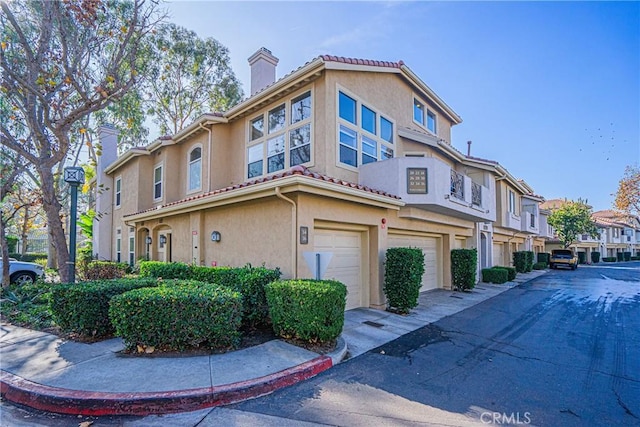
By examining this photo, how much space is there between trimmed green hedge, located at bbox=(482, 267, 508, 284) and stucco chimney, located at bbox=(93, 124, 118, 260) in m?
20.6

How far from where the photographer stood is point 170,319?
5.06 m

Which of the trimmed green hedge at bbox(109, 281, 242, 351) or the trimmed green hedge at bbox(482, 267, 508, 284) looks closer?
the trimmed green hedge at bbox(109, 281, 242, 351)

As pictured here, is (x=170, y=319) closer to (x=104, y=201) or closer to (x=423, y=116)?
(x=423, y=116)

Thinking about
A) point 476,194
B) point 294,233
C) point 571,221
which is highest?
point 476,194

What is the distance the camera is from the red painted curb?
12.2ft

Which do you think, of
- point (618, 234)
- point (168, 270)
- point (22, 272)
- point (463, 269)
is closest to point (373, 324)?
point (168, 270)

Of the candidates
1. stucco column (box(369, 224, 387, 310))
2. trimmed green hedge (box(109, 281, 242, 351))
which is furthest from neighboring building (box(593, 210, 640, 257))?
trimmed green hedge (box(109, 281, 242, 351))

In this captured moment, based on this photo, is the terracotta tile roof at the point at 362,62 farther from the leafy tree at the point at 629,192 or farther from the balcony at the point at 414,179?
the leafy tree at the point at 629,192

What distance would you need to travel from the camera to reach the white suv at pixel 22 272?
42.7 ft

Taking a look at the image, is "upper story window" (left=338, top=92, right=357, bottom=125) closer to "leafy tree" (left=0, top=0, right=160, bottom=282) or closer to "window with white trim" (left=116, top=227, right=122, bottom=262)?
"leafy tree" (left=0, top=0, right=160, bottom=282)

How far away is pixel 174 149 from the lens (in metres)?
15.0

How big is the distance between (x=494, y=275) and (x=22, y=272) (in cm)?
2148

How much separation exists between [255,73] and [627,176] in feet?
134

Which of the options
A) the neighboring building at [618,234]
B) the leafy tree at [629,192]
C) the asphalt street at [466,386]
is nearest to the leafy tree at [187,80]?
the asphalt street at [466,386]
